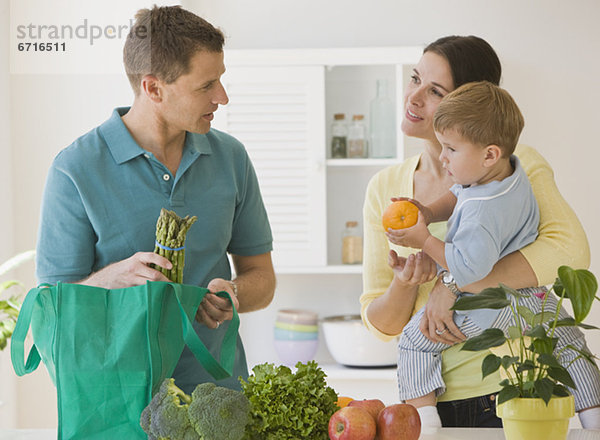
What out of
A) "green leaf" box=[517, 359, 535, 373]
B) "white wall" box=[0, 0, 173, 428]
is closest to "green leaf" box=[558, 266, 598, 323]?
"green leaf" box=[517, 359, 535, 373]

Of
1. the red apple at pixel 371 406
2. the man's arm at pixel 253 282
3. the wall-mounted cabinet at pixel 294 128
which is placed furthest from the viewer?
the wall-mounted cabinet at pixel 294 128

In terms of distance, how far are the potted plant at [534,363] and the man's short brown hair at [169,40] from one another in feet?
2.93

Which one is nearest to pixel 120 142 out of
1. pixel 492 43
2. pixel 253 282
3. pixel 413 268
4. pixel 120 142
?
pixel 120 142

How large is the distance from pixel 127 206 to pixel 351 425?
754mm

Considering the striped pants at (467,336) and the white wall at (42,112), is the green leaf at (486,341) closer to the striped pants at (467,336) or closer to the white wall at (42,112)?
the striped pants at (467,336)

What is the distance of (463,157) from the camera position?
159 centimetres

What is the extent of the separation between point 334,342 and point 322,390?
2252 millimetres

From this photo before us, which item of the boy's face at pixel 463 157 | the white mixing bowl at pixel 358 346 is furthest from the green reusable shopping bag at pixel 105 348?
the white mixing bowl at pixel 358 346

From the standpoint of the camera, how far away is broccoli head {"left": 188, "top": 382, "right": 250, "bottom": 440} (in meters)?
1.10

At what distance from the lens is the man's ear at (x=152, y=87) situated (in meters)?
1.70

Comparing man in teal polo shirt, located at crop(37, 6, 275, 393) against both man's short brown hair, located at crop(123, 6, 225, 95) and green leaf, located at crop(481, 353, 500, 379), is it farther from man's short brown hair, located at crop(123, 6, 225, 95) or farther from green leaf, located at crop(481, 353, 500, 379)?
green leaf, located at crop(481, 353, 500, 379)

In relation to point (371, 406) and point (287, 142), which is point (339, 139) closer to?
point (287, 142)

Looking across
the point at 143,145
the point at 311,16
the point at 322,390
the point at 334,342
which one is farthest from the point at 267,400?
the point at 311,16

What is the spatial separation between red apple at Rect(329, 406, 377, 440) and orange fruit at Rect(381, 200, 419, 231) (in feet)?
1.68
